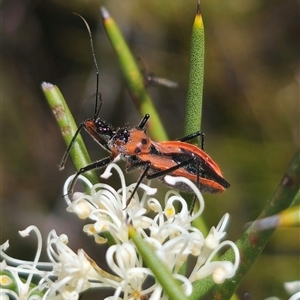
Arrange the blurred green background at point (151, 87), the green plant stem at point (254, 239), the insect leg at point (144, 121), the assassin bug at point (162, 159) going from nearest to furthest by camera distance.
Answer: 1. the green plant stem at point (254, 239)
2. the assassin bug at point (162, 159)
3. the insect leg at point (144, 121)
4. the blurred green background at point (151, 87)

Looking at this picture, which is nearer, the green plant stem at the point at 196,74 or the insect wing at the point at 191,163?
the green plant stem at the point at 196,74

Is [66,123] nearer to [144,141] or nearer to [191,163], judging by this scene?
[144,141]

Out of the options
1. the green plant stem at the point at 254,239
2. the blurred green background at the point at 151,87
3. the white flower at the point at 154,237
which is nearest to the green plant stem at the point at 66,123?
the white flower at the point at 154,237

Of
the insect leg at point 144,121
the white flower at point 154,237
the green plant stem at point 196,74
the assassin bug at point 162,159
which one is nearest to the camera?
the white flower at point 154,237

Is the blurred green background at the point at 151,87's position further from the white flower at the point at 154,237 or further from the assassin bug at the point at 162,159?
the white flower at the point at 154,237

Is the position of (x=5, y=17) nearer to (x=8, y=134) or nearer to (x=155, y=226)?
(x=8, y=134)

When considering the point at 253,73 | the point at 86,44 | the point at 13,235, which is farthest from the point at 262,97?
the point at 13,235

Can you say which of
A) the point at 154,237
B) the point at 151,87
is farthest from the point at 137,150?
the point at 151,87

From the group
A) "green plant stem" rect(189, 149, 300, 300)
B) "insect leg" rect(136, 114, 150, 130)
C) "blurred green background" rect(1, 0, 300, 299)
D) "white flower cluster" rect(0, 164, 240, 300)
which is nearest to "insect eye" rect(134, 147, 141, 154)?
"insect leg" rect(136, 114, 150, 130)
